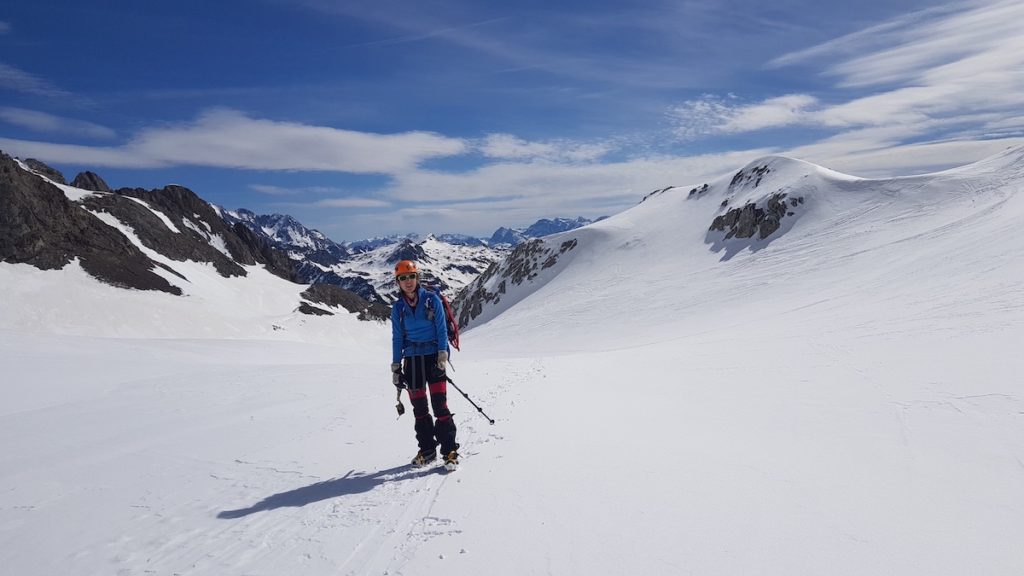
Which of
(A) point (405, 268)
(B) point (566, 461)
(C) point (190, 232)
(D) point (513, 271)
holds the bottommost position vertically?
(B) point (566, 461)

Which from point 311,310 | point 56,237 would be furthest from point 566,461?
point 311,310

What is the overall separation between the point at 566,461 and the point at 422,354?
2558mm

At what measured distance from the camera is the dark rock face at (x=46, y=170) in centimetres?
8562

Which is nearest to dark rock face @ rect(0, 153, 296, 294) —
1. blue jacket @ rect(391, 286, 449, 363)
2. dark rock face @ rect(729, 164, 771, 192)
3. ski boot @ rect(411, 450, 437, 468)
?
blue jacket @ rect(391, 286, 449, 363)

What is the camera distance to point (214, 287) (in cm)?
7044

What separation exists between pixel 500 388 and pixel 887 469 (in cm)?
847

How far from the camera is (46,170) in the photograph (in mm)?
89062

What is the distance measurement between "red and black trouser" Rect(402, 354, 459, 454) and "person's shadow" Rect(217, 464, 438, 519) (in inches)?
18.0

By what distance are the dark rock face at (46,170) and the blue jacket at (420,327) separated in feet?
359

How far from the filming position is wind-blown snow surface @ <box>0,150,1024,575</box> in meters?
4.35

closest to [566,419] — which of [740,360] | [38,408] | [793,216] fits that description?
[740,360]

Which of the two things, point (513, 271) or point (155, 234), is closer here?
point (155, 234)

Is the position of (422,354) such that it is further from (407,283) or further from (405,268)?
(405,268)

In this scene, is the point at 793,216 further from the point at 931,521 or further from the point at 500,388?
the point at 931,521
